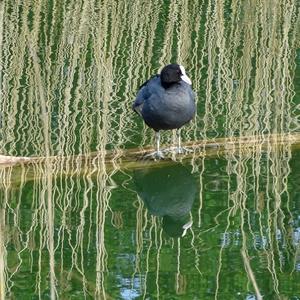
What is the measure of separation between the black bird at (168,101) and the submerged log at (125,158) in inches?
5.7

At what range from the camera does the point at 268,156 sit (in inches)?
202

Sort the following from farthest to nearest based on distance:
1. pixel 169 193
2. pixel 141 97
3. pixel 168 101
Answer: pixel 141 97 < pixel 168 101 < pixel 169 193

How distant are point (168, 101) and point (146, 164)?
437mm

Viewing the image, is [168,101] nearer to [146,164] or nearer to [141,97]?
[141,97]

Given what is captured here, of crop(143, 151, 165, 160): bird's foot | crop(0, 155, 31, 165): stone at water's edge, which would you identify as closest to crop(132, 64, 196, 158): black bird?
crop(143, 151, 165, 160): bird's foot

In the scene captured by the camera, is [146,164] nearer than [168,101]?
Yes

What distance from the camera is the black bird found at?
5.33 meters

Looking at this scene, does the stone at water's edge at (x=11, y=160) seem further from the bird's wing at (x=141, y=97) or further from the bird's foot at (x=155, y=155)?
the bird's wing at (x=141, y=97)

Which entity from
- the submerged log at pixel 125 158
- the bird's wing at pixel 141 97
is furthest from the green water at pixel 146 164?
the bird's wing at pixel 141 97

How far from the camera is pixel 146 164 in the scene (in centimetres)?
511

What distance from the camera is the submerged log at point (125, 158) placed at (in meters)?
4.95

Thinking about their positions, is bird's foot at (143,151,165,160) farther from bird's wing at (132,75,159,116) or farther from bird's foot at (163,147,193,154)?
bird's wing at (132,75,159,116)

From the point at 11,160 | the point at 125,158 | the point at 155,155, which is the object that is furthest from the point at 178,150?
the point at 11,160

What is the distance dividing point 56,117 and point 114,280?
2.08 m
